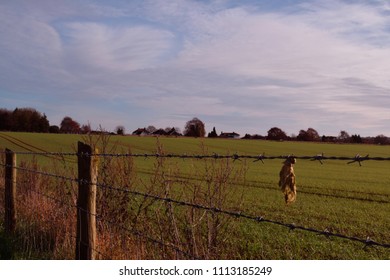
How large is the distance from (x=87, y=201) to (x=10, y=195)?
11.5ft

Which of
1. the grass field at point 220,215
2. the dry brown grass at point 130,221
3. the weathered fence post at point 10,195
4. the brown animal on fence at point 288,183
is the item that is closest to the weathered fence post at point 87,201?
the dry brown grass at point 130,221

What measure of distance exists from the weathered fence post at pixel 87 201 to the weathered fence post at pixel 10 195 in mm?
3092

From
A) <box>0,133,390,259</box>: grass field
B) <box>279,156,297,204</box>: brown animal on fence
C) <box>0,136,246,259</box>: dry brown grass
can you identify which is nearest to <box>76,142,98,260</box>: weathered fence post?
<box>0,136,246,259</box>: dry brown grass

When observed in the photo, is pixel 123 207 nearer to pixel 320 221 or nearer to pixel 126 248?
pixel 126 248

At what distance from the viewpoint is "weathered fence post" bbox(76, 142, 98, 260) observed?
512 cm

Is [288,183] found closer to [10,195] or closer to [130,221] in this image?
[130,221]

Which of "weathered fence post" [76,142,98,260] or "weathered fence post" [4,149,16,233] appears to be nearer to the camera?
"weathered fence post" [76,142,98,260]

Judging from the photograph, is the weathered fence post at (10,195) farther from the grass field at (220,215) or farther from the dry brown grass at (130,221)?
the grass field at (220,215)

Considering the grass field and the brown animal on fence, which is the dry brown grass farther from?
the brown animal on fence

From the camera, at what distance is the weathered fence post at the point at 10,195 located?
791cm

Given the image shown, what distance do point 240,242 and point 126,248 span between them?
4900 mm

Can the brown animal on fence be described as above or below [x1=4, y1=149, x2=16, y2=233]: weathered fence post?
above

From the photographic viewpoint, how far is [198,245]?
677 centimetres

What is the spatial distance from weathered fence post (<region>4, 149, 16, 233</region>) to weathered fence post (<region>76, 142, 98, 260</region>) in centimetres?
309
